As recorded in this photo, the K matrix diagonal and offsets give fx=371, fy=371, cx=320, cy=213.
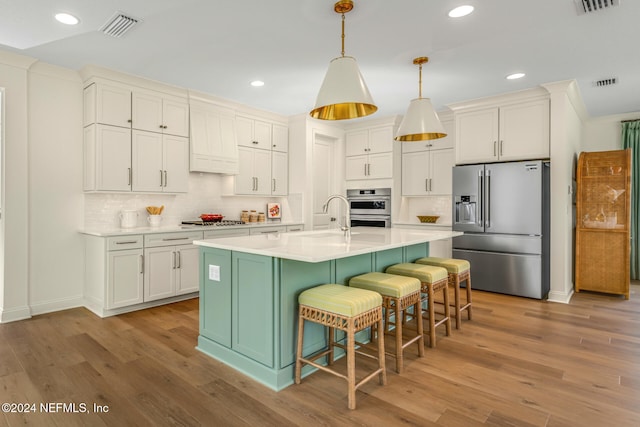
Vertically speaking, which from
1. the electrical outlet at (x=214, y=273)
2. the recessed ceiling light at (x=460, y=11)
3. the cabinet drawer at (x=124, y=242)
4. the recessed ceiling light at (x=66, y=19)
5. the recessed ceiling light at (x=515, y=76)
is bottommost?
the electrical outlet at (x=214, y=273)

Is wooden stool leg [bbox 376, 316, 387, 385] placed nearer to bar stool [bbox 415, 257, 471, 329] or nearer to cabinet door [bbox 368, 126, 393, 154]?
bar stool [bbox 415, 257, 471, 329]

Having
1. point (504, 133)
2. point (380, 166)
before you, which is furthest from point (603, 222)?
point (380, 166)

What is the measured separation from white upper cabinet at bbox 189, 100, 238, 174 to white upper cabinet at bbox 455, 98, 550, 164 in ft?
10.7

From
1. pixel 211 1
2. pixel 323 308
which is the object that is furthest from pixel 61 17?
pixel 323 308

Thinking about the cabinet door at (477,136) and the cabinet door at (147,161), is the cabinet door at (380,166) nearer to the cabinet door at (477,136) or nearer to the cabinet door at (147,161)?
the cabinet door at (477,136)

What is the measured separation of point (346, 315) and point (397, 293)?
0.59 m

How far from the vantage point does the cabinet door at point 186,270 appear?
14.5 ft

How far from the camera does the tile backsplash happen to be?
434cm

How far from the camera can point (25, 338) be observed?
325cm

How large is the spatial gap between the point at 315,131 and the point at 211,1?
3.58 m

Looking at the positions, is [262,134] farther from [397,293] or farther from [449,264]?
[397,293]

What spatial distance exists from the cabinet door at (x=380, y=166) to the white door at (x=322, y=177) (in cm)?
71

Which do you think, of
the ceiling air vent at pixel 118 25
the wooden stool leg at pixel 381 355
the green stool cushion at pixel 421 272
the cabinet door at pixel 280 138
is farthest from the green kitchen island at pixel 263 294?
the cabinet door at pixel 280 138

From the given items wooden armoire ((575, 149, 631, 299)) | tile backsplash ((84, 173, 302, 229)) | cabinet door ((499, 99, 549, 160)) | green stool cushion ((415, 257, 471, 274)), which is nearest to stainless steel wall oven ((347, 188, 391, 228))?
tile backsplash ((84, 173, 302, 229))
